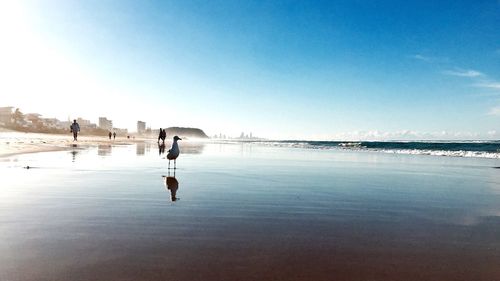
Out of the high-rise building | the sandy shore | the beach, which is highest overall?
the high-rise building

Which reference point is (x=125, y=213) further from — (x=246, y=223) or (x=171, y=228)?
(x=246, y=223)

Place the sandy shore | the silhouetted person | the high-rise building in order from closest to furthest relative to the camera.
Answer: the silhouetted person → the sandy shore → the high-rise building

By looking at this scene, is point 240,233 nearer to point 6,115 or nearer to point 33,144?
point 33,144

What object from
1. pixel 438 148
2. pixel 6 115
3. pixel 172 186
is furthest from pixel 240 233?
pixel 6 115

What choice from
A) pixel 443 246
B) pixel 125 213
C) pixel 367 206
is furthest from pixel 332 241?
pixel 125 213

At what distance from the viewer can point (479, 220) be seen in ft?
25.4

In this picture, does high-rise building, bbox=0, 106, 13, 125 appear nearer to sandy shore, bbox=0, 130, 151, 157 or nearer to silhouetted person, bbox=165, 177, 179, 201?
sandy shore, bbox=0, 130, 151, 157

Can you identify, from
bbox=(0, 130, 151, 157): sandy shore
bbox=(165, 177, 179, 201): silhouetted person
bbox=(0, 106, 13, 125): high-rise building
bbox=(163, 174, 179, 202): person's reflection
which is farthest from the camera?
bbox=(0, 106, 13, 125): high-rise building

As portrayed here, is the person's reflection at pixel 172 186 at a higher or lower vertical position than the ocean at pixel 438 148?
lower

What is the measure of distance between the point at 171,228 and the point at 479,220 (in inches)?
263

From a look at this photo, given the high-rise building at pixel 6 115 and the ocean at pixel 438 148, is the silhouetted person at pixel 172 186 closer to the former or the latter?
the ocean at pixel 438 148

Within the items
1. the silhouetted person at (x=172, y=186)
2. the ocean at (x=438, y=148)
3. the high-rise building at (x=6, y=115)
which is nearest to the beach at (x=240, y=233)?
the silhouetted person at (x=172, y=186)

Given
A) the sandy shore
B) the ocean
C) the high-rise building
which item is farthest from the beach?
the high-rise building

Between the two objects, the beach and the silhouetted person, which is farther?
the silhouetted person
